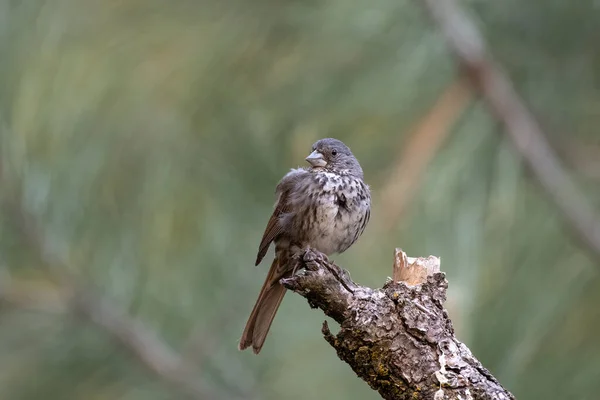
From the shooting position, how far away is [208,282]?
146 inches

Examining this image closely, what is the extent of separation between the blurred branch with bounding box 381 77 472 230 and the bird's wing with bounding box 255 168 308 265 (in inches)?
13.7

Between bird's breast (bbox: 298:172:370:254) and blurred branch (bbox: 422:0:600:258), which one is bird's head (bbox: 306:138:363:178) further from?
blurred branch (bbox: 422:0:600:258)

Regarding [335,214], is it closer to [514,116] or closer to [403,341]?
[514,116]

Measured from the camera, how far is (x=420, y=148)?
10.5ft

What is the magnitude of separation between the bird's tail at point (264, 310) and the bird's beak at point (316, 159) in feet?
1.27

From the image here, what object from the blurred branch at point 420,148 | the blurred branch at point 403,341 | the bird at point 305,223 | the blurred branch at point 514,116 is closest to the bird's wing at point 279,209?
the bird at point 305,223

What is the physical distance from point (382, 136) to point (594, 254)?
84 centimetres

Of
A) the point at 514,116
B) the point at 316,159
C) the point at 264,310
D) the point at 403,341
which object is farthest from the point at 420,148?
the point at 403,341

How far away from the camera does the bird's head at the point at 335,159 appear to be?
345cm

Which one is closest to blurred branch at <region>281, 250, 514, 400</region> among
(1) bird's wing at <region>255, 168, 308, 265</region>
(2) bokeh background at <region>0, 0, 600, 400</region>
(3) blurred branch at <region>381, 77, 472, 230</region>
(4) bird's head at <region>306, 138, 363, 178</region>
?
(2) bokeh background at <region>0, 0, 600, 400</region>

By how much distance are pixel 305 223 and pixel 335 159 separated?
330 mm

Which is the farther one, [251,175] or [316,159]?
[251,175]

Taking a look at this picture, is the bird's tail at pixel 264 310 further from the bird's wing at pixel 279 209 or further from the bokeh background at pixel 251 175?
the bokeh background at pixel 251 175

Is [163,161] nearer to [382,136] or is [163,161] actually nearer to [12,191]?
[12,191]
